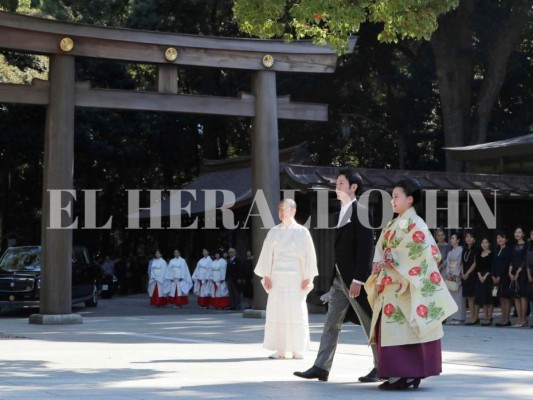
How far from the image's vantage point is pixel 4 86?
1808 centimetres

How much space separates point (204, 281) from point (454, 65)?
11.8 metres

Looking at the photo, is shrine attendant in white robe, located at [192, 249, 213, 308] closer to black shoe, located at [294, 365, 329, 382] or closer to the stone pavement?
the stone pavement

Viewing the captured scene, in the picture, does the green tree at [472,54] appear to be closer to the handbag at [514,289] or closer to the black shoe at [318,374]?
the handbag at [514,289]

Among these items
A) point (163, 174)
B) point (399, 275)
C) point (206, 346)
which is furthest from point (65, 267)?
point (163, 174)

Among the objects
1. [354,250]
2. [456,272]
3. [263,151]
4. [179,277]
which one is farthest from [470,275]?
[179,277]

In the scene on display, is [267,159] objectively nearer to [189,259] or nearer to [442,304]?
[442,304]

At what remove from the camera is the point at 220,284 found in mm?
26672

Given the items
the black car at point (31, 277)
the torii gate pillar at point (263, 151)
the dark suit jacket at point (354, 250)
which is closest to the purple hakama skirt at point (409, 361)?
the dark suit jacket at point (354, 250)

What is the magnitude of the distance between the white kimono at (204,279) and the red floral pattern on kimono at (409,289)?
18438 millimetres

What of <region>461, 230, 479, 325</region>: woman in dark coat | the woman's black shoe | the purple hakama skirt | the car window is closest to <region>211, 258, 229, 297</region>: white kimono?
the car window

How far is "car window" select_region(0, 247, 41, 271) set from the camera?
2433cm

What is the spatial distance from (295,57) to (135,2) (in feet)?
58.1

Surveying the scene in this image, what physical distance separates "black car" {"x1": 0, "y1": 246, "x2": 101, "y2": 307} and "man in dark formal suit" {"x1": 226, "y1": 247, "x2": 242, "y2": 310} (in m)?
3.53

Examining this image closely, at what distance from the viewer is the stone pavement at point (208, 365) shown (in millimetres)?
→ 8297
